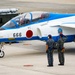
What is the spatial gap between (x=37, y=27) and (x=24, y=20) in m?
0.75

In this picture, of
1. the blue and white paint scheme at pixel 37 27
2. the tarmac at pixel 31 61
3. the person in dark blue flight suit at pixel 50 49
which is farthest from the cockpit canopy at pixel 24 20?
the person in dark blue flight suit at pixel 50 49

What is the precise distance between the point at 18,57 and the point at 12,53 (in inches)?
55.0

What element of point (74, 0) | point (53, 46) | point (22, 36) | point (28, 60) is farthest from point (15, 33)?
point (74, 0)

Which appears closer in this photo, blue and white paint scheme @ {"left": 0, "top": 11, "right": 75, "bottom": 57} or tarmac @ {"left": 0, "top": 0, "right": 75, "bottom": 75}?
tarmac @ {"left": 0, "top": 0, "right": 75, "bottom": 75}

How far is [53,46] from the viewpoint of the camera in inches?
693

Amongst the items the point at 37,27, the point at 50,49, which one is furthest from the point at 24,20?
the point at 50,49

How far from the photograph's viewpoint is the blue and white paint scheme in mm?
20484

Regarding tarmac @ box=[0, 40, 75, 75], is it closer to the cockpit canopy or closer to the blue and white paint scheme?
the blue and white paint scheme

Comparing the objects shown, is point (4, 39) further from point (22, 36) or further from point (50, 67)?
point (50, 67)

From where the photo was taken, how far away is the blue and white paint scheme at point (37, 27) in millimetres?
20484

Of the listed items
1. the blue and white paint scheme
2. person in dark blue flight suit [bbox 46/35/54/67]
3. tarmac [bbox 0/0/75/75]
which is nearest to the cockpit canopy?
the blue and white paint scheme

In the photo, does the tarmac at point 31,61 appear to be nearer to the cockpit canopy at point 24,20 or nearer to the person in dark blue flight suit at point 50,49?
the person in dark blue flight suit at point 50,49

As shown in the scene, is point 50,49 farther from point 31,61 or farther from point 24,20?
point 24,20

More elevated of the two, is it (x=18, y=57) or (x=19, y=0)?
(x=19, y=0)
